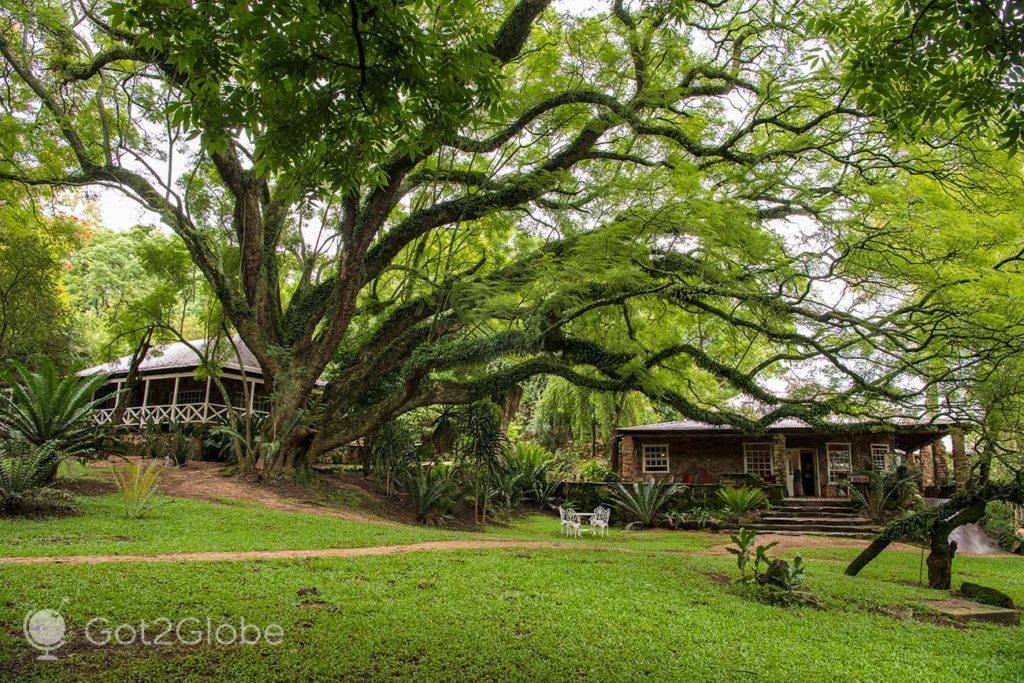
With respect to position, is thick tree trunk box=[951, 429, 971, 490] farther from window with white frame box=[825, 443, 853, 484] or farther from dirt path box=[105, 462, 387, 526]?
dirt path box=[105, 462, 387, 526]

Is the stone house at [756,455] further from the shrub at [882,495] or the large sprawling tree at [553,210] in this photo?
the large sprawling tree at [553,210]

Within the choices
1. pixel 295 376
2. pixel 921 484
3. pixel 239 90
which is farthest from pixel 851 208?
pixel 921 484

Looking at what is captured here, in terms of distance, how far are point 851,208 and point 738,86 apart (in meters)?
3.68

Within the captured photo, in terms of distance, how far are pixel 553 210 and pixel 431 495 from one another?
→ 6745 millimetres

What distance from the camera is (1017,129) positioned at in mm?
3607

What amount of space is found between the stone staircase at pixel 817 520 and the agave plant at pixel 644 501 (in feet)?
7.42

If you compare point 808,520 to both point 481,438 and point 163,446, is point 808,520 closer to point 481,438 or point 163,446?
point 481,438

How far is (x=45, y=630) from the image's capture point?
4746 millimetres

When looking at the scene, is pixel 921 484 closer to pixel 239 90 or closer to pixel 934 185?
pixel 934 185

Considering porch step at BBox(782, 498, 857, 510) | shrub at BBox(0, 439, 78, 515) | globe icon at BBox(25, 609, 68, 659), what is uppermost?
shrub at BBox(0, 439, 78, 515)

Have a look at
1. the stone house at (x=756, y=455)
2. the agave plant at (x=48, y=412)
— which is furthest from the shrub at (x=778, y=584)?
the stone house at (x=756, y=455)

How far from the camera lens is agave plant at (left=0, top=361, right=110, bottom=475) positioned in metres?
10.3

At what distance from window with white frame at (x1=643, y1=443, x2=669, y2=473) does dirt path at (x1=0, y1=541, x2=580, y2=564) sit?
1229 cm

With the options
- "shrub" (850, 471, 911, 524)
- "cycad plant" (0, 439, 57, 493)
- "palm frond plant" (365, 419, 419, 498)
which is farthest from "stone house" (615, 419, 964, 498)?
"cycad plant" (0, 439, 57, 493)
